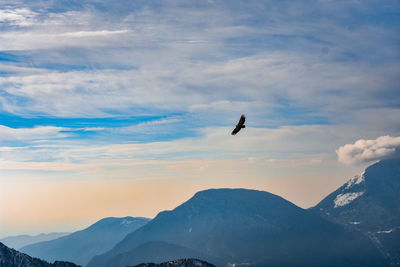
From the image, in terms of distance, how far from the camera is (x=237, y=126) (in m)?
115
